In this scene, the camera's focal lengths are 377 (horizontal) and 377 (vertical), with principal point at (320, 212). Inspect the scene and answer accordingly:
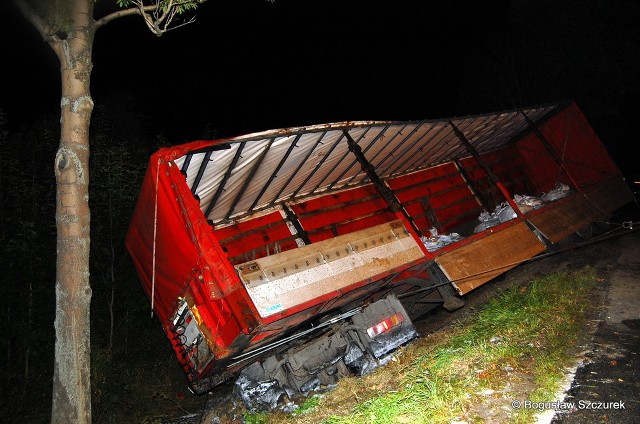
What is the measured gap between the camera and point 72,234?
3.60 metres

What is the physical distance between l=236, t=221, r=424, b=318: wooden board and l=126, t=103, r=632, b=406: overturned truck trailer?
0.01 meters

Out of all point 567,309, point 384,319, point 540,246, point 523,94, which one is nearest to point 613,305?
point 567,309

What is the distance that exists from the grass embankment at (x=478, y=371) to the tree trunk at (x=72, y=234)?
2.16m

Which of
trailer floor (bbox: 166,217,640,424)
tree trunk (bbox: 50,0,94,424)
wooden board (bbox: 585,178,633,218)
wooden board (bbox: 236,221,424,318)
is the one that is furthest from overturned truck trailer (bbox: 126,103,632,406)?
trailer floor (bbox: 166,217,640,424)

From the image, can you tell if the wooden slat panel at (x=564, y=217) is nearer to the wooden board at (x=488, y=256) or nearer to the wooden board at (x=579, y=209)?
the wooden board at (x=579, y=209)

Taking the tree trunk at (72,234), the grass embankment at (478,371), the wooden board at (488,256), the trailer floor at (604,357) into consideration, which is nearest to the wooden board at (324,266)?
the wooden board at (488,256)

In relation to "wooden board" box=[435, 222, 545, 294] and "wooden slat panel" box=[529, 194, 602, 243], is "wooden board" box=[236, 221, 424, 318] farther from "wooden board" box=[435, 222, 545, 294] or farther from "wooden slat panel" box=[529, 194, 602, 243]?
"wooden slat panel" box=[529, 194, 602, 243]

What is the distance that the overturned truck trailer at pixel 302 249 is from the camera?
3.89m

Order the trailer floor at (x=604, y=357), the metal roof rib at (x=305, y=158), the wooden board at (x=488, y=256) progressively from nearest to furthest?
the trailer floor at (x=604, y=357), the metal roof rib at (x=305, y=158), the wooden board at (x=488, y=256)

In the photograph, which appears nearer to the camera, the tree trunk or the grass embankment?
the grass embankment

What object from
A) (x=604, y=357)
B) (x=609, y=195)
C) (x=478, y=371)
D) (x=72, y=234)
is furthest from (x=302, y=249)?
(x=609, y=195)

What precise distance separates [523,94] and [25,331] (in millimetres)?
24669

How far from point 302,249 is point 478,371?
7.16ft

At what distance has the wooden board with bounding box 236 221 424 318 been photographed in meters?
3.93
